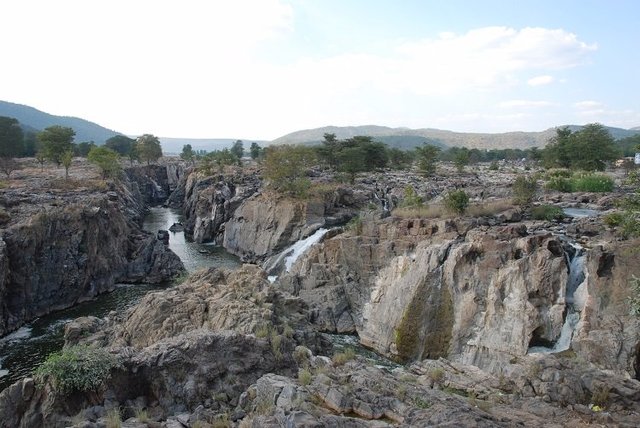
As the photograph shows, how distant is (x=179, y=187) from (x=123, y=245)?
47.6m

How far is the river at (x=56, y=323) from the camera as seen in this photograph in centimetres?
2666

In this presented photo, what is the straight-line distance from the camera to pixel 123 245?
148 feet

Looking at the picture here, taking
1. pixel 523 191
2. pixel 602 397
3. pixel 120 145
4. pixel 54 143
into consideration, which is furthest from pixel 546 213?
pixel 120 145

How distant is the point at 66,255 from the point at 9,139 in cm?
5104

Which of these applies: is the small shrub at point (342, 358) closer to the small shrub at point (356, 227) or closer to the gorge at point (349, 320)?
the gorge at point (349, 320)

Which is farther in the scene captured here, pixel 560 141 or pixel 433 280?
pixel 560 141

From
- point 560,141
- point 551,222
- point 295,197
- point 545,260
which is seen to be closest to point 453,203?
point 551,222

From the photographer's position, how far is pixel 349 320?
105 ft

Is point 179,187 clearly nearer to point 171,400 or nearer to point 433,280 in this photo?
point 433,280

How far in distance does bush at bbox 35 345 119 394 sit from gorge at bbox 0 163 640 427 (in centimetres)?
34

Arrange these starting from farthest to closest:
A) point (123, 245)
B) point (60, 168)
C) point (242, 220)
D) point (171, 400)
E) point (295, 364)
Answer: point (60, 168) → point (242, 220) → point (123, 245) → point (295, 364) → point (171, 400)

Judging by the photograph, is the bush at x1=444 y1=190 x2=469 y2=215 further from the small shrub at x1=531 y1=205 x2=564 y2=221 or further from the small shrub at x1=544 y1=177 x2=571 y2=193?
the small shrub at x1=544 y1=177 x2=571 y2=193

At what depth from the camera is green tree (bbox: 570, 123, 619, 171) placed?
60.6 meters

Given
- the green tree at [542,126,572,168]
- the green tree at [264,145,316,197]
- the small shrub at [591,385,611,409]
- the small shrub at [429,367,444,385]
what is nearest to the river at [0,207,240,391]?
the green tree at [264,145,316,197]
